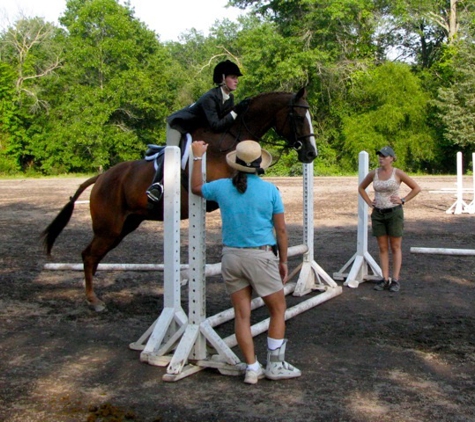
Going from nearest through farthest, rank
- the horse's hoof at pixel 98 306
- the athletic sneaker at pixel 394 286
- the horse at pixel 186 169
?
the horse at pixel 186 169, the horse's hoof at pixel 98 306, the athletic sneaker at pixel 394 286

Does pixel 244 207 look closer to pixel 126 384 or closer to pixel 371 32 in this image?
pixel 126 384

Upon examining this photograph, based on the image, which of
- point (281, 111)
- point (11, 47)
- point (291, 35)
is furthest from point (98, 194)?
point (11, 47)

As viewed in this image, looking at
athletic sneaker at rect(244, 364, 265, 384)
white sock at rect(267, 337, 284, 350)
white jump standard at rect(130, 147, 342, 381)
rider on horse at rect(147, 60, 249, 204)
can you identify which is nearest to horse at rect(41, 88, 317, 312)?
rider on horse at rect(147, 60, 249, 204)

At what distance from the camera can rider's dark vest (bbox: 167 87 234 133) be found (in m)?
6.35

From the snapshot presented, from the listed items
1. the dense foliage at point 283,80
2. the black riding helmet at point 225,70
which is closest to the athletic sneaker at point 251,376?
the black riding helmet at point 225,70

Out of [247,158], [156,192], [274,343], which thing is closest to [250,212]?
[247,158]

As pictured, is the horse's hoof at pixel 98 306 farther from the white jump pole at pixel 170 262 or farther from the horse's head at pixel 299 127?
the horse's head at pixel 299 127

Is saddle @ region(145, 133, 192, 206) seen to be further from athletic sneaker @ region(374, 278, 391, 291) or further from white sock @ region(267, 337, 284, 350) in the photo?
athletic sneaker @ region(374, 278, 391, 291)

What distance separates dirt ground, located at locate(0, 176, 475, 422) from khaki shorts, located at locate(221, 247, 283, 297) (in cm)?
75

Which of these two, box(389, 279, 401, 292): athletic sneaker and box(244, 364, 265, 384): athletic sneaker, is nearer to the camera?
box(244, 364, 265, 384): athletic sneaker

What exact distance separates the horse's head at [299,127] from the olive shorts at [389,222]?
208 cm

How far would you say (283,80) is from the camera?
45125mm

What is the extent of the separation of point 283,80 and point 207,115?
39.9m

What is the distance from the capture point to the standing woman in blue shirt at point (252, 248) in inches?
182
